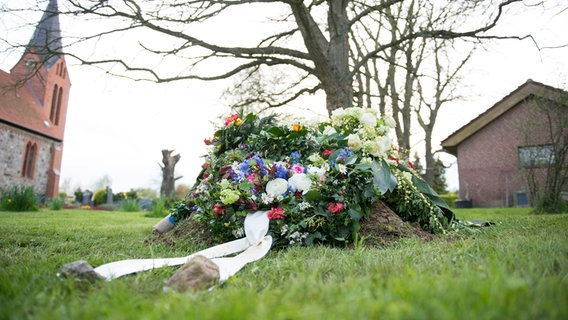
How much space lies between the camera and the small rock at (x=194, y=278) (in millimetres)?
1570

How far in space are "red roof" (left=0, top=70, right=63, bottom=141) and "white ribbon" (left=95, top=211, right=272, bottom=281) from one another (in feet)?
76.6

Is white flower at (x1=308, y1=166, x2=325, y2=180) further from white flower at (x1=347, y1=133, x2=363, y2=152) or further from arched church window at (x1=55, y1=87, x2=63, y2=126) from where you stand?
arched church window at (x1=55, y1=87, x2=63, y2=126)

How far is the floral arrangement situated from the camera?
10.4 feet

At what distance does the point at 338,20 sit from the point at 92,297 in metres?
8.28

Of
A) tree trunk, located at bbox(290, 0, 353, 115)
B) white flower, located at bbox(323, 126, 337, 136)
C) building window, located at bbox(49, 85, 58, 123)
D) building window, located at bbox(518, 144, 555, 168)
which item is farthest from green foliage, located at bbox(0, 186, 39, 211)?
building window, located at bbox(49, 85, 58, 123)

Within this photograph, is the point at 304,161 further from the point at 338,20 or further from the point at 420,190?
the point at 338,20

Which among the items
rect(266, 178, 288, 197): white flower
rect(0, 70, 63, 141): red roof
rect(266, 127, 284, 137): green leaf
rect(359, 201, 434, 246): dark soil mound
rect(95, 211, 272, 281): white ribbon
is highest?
rect(0, 70, 63, 141): red roof

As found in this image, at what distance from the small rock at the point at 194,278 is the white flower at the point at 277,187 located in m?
1.56

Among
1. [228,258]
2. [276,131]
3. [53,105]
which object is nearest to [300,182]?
[276,131]

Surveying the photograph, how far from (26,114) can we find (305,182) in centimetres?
2969

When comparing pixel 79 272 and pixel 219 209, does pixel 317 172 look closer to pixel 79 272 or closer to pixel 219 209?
pixel 219 209

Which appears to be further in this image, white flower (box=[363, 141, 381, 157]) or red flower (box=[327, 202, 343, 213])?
white flower (box=[363, 141, 381, 157])

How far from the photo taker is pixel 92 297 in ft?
4.58

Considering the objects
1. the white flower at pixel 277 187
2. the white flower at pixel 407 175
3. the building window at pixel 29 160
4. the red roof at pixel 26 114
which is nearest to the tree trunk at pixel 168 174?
the red roof at pixel 26 114
